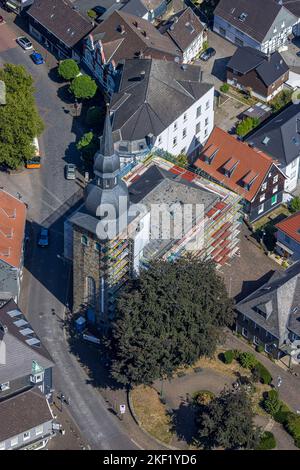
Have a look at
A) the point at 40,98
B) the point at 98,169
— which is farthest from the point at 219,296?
the point at 40,98

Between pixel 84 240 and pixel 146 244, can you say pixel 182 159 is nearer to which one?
pixel 146 244

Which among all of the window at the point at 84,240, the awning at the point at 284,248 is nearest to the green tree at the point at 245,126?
the awning at the point at 284,248

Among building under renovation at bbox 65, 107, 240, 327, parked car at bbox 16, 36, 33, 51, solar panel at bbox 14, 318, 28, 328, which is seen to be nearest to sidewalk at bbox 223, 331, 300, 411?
building under renovation at bbox 65, 107, 240, 327

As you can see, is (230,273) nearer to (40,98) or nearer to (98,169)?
(98,169)

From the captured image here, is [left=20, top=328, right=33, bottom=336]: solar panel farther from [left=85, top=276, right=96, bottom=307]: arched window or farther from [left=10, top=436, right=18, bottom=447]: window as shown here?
[left=10, top=436, right=18, bottom=447]: window

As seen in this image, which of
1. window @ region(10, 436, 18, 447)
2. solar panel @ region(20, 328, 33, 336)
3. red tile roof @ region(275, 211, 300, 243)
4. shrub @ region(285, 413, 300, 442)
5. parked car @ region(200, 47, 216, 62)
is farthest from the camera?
parked car @ region(200, 47, 216, 62)

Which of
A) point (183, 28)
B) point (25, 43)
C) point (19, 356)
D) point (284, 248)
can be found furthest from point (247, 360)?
point (25, 43)
